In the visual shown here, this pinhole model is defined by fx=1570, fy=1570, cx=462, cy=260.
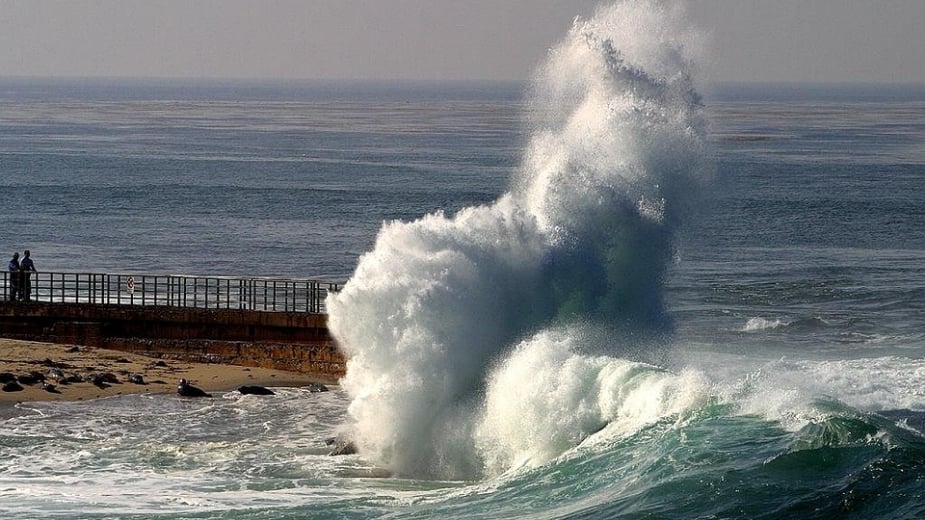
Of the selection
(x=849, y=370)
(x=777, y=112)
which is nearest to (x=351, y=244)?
(x=849, y=370)

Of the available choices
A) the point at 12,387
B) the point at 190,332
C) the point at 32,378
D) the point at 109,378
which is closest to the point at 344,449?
the point at 109,378

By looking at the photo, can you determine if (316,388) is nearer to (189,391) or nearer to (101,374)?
(189,391)

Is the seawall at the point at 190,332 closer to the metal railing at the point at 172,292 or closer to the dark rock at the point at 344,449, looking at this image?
the metal railing at the point at 172,292

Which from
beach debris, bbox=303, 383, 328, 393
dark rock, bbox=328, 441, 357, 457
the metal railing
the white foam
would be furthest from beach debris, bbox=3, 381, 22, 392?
the white foam

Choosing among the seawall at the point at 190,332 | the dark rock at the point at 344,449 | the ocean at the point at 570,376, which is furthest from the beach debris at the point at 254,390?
the dark rock at the point at 344,449

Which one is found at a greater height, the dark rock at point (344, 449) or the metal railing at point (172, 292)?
the metal railing at point (172, 292)

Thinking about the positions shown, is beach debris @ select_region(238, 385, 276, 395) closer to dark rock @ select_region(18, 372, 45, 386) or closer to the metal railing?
the metal railing

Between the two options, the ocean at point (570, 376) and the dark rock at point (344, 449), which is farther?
the dark rock at point (344, 449)
